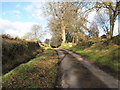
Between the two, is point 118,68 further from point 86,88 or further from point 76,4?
point 76,4

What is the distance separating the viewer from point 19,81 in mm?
5980

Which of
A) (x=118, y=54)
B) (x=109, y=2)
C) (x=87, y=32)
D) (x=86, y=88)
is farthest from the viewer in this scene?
(x=87, y=32)

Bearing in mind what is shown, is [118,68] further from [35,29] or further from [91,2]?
[35,29]

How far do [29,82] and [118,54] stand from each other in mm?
7089

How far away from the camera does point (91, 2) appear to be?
16.7m

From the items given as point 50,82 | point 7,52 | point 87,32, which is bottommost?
point 50,82

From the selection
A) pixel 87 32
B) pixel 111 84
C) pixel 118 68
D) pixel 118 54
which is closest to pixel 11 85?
pixel 111 84

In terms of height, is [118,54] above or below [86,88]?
above

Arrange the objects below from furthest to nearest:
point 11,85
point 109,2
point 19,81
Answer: point 109,2 → point 19,81 → point 11,85

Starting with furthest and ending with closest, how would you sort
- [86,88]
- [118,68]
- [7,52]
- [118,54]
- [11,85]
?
[7,52] → [118,54] → [118,68] → [11,85] → [86,88]

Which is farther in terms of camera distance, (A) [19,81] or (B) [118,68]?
(B) [118,68]

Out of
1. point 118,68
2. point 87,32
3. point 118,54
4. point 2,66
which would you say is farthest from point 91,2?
point 87,32

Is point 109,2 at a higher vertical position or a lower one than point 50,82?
higher

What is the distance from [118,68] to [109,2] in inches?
505
